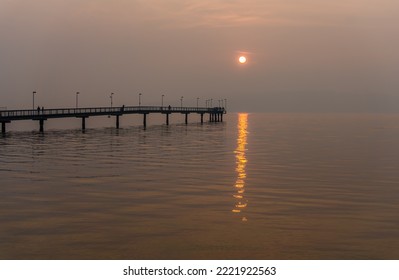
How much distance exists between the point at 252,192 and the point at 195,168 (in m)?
13.5

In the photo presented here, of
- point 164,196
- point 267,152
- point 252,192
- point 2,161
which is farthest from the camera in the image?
point 267,152

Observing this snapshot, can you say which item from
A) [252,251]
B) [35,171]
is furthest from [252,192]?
[35,171]

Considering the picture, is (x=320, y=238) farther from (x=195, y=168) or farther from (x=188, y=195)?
(x=195, y=168)

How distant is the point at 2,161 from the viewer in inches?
1962

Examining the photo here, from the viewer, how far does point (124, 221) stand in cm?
2438

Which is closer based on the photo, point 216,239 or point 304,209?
point 216,239

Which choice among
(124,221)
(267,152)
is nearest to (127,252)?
(124,221)

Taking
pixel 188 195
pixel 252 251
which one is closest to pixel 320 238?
pixel 252 251

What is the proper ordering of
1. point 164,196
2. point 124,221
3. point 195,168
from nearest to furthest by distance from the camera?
1. point 124,221
2. point 164,196
3. point 195,168

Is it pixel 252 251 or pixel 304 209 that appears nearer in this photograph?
pixel 252 251

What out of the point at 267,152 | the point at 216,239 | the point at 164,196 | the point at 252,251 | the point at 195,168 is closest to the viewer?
the point at 252,251

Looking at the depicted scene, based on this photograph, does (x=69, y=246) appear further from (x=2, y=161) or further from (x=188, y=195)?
(x=2, y=161)
